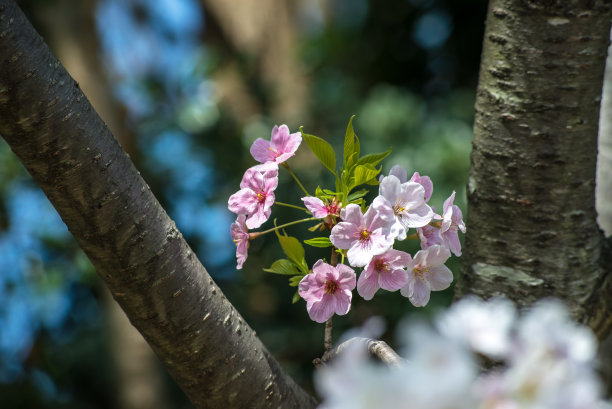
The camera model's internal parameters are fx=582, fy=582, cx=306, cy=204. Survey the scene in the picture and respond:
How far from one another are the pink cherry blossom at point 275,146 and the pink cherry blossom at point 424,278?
0.53 ft

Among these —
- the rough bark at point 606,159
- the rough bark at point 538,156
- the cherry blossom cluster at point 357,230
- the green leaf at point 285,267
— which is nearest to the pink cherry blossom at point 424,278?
the cherry blossom cluster at point 357,230

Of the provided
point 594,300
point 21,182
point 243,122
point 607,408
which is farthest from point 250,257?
point 607,408

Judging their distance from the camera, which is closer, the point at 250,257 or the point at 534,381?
the point at 534,381

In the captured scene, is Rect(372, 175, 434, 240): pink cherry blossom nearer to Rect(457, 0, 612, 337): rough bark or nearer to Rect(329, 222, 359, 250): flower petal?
Rect(329, 222, 359, 250): flower petal

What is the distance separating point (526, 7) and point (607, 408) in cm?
52

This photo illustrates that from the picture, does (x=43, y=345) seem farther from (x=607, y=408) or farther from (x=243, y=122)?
(x=607, y=408)

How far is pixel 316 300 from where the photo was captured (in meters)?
0.51

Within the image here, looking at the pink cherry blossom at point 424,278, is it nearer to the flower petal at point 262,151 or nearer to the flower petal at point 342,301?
the flower petal at point 342,301

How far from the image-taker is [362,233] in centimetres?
48

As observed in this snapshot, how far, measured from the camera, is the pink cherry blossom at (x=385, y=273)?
0.49 meters

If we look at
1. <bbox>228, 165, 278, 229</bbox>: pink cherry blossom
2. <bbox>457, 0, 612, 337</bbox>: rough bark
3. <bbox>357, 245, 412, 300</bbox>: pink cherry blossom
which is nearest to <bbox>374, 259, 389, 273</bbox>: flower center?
<bbox>357, 245, 412, 300</bbox>: pink cherry blossom

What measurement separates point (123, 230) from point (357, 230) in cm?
20

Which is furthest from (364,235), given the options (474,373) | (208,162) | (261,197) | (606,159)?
(208,162)

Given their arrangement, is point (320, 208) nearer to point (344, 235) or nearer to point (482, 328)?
point (344, 235)
